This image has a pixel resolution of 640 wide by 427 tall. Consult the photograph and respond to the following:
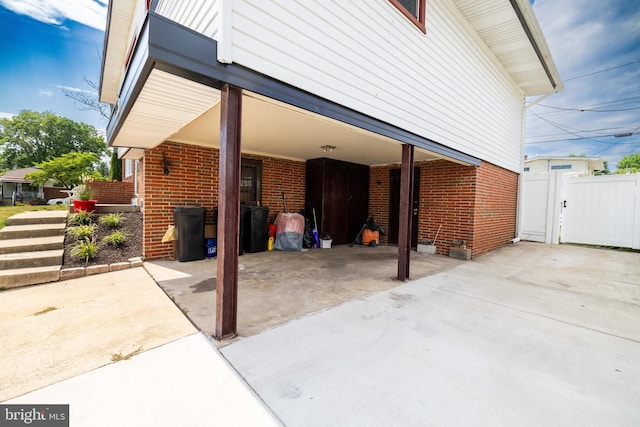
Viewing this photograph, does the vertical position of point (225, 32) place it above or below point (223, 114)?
above

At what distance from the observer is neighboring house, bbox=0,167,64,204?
2472cm

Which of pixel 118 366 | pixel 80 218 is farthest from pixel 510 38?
pixel 80 218

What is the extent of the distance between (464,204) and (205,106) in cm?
562

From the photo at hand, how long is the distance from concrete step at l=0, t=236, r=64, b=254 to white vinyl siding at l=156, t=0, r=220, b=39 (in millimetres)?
4006

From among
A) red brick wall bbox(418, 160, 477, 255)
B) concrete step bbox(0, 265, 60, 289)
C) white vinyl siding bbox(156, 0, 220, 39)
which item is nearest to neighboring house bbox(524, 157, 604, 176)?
red brick wall bbox(418, 160, 477, 255)

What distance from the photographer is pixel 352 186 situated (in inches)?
302

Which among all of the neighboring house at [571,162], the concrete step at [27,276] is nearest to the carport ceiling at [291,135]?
the concrete step at [27,276]

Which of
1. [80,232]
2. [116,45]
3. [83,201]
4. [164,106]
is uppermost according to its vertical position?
[116,45]

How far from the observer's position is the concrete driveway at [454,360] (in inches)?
59.6

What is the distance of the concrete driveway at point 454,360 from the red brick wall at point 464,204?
248 centimetres

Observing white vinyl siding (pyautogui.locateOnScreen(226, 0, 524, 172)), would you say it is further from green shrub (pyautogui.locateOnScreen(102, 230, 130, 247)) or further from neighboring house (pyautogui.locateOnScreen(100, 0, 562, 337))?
green shrub (pyautogui.locateOnScreen(102, 230, 130, 247))

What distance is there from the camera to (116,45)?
237 inches

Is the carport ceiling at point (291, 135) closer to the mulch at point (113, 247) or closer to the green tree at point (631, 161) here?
the mulch at point (113, 247)

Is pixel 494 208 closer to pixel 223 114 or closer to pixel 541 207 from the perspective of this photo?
pixel 541 207
